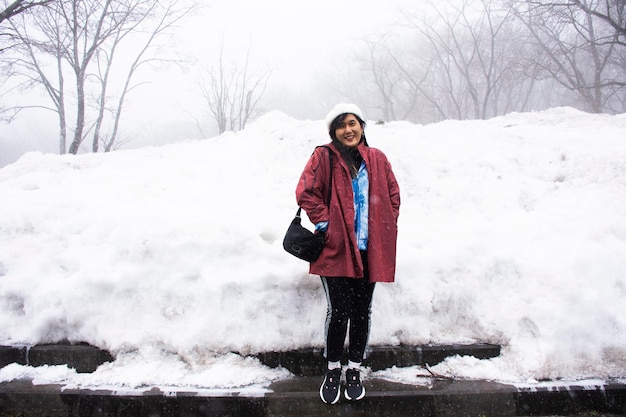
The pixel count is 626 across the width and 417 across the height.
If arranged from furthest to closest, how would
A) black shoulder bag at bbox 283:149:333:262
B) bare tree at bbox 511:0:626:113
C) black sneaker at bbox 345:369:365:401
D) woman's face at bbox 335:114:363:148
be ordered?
bare tree at bbox 511:0:626:113, woman's face at bbox 335:114:363:148, black sneaker at bbox 345:369:365:401, black shoulder bag at bbox 283:149:333:262

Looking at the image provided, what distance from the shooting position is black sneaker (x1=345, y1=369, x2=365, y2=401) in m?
2.41

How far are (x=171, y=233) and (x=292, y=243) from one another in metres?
1.60

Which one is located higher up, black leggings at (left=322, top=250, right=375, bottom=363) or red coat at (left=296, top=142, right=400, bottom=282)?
red coat at (left=296, top=142, right=400, bottom=282)

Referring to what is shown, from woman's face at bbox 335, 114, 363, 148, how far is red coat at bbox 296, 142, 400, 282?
0.31 feet

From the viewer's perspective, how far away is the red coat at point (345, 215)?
2334 millimetres

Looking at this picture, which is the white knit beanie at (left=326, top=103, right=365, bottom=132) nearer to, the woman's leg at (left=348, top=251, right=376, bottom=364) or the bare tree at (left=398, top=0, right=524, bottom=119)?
the woman's leg at (left=348, top=251, right=376, bottom=364)

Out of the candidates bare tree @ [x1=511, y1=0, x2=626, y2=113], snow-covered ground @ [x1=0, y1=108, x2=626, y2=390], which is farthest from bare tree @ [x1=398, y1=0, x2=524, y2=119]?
snow-covered ground @ [x1=0, y1=108, x2=626, y2=390]

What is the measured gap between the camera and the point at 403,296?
3049mm

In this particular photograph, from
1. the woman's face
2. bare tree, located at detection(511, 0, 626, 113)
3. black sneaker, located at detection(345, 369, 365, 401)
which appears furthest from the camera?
bare tree, located at detection(511, 0, 626, 113)

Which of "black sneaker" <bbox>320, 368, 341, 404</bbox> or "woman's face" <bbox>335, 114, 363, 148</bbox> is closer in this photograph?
"black sneaker" <bbox>320, 368, 341, 404</bbox>

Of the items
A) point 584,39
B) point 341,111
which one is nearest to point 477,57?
point 584,39

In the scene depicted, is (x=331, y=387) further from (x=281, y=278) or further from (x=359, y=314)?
(x=281, y=278)

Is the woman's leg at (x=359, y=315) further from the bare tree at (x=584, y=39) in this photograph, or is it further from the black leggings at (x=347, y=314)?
the bare tree at (x=584, y=39)

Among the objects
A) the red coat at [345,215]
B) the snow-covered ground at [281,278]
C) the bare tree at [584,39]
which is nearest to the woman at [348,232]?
the red coat at [345,215]
